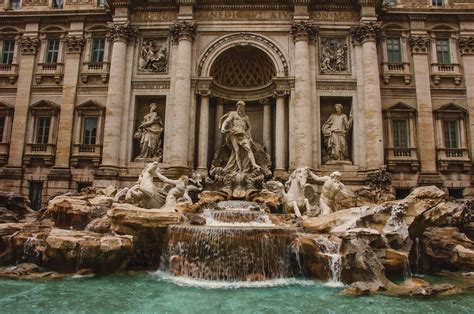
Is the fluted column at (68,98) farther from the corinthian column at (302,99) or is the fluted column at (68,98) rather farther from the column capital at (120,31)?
the corinthian column at (302,99)

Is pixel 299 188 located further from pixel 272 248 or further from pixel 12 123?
pixel 12 123

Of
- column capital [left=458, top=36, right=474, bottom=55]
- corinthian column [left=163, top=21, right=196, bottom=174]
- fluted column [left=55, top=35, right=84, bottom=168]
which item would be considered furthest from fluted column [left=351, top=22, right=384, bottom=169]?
fluted column [left=55, top=35, right=84, bottom=168]

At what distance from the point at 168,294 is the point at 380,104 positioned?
15661mm

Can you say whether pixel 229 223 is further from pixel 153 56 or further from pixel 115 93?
pixel 153 56

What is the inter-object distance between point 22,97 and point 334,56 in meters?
19.3

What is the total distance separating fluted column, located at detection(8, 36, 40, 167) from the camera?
21578mm

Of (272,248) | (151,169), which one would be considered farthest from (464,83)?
(151,169)

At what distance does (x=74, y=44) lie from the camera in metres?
22.2

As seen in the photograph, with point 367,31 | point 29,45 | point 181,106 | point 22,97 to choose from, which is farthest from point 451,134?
point 29,45

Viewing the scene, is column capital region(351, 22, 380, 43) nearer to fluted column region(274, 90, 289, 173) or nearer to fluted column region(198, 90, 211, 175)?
fluted column region(274, 90, 289, 173)

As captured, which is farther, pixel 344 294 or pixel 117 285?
pixel 117 285

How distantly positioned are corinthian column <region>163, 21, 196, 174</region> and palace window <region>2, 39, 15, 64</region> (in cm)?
1118

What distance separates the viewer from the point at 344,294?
372 inches

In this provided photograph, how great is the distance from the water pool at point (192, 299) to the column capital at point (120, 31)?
48.9ft
